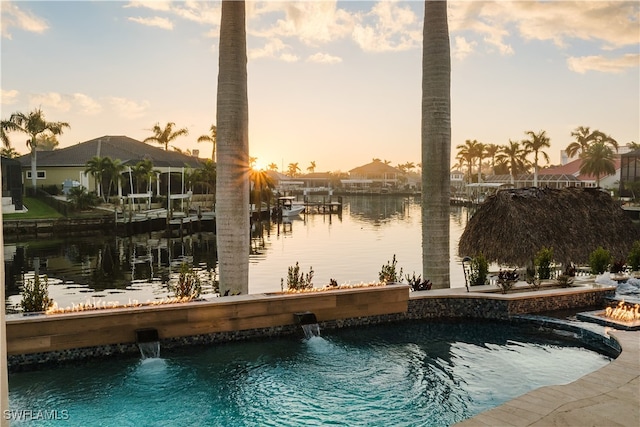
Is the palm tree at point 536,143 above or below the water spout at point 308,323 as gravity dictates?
above

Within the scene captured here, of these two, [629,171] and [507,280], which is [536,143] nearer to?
[629,171]

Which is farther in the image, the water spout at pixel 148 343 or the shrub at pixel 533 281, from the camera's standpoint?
the shrub at pixel 533 281

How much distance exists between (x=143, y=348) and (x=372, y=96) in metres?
20.6

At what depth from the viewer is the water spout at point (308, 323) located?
1448cm

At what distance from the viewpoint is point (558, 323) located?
15.4 m

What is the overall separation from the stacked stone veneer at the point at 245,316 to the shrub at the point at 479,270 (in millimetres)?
1782

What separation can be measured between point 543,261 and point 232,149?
12.2 metres


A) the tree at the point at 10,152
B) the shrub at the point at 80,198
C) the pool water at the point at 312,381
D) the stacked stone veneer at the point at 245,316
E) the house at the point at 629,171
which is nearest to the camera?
the pool water at the point at 312,381

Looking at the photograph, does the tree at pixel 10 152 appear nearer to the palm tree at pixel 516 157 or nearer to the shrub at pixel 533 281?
the shrub at pixel 533 281

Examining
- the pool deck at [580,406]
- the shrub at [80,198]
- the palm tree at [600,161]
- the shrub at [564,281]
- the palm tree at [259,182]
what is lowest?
the pool deck at [580,406]

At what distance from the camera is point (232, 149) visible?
591 inches

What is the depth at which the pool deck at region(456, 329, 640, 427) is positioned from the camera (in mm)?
7387

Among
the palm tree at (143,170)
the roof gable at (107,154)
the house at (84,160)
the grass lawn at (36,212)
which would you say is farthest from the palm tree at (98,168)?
the grass lawn at (36,212)

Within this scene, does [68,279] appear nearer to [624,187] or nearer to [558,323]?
[558,323]
